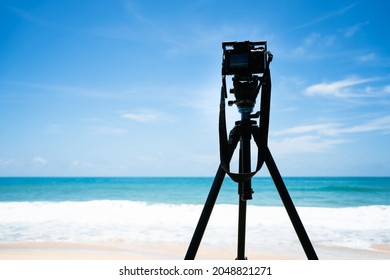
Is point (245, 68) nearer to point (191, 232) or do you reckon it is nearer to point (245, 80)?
point (245, 80)

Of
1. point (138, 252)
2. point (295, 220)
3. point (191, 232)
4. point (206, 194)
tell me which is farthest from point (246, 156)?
point (206, 194)

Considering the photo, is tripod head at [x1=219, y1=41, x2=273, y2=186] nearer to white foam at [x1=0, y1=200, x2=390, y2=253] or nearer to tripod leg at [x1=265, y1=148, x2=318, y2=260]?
tripod leg at [x1=265, y1=148, x2=318, y2=260]

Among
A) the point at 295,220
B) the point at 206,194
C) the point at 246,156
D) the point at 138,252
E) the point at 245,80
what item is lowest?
the point at 138,252

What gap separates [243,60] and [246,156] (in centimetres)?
49

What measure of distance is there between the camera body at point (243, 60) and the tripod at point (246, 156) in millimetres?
35

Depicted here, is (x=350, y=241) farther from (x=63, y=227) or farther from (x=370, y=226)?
(x=63, y=227)

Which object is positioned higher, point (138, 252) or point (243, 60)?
point (243, 60)

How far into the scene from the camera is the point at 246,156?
1.45m

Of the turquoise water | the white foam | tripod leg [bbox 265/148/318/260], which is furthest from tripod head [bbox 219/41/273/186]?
the turquoise water

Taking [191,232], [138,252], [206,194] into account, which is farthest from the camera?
[206,194]

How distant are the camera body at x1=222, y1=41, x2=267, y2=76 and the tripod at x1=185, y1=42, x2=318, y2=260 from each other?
1.4 inches

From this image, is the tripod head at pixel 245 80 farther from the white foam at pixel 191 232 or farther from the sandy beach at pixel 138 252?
the white foam at pixel 191 232

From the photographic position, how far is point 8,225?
19.9 ft

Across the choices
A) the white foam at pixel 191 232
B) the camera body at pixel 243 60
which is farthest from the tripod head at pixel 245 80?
the white foam at pixel 191 232
